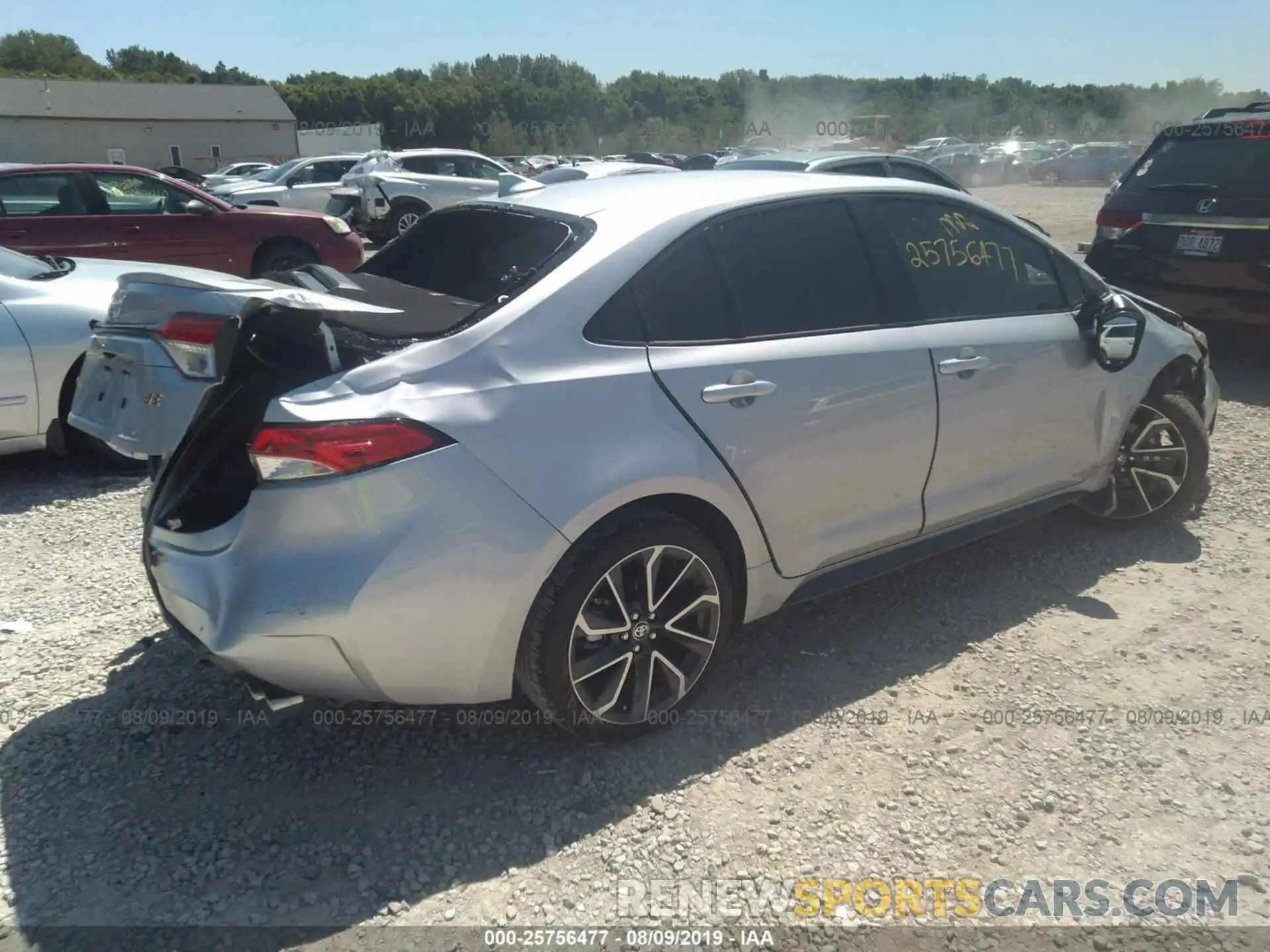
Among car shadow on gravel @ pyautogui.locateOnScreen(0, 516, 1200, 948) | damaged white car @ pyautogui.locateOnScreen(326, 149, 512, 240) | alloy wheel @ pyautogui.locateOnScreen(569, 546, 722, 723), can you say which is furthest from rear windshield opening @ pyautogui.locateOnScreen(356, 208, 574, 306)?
damaged white car @ pyautogui.locateOnScreen(326, 149, 512, 240)

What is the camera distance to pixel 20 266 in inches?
211

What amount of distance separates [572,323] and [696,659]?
3.73 ft

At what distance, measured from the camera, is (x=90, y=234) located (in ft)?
29.0

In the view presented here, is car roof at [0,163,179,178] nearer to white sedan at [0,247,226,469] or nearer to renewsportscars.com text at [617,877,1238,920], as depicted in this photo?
white sedan at [0,247,226,469]

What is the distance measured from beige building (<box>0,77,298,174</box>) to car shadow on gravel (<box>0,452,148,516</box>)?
52.8m

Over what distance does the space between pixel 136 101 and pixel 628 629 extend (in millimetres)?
68007

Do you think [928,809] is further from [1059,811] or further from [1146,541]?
[1146,541]

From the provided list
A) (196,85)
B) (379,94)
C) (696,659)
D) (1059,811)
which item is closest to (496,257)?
(696,659)

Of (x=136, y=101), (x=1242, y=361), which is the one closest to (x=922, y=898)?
(x=1242, y=361)

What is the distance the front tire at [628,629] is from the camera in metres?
2.64

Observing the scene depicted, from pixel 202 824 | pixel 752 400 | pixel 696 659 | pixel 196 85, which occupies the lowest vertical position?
pixel 202 824

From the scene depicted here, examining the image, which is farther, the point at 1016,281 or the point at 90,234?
the point at 90,234

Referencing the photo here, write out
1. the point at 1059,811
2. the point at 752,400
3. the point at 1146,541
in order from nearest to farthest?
the point at 1059,811 → the point at 752,400 → the point at 1146,541

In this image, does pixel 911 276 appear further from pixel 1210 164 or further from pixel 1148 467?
pixel 1210 164
